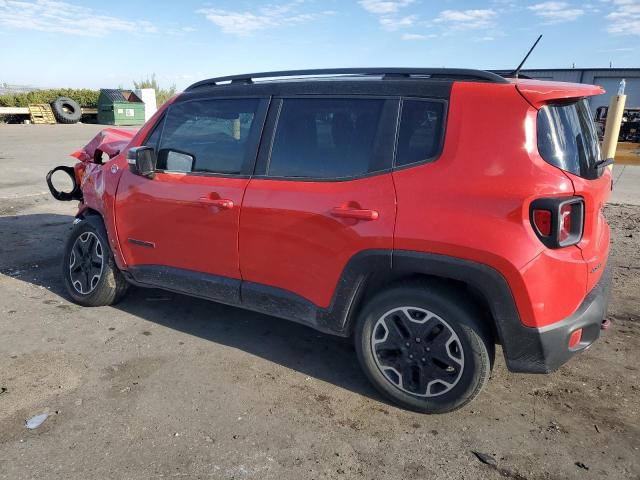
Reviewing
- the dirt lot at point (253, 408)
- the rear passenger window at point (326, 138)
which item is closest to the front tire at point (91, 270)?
the dirt lot at point (253, 408)

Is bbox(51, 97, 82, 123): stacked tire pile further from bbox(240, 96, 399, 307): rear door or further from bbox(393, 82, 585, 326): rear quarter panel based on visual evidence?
bbox(393, 82, 585, 326): rear quarter panel

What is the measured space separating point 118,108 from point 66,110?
371 cm

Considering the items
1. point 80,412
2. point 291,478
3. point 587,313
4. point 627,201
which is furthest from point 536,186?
point 627,201

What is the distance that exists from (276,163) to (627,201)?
26.6 ft

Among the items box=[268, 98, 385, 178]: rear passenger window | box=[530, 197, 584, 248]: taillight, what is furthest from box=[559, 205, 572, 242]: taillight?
box=[268, 98, 385, 178]: rear passenger window

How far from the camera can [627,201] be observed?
9.06 meters

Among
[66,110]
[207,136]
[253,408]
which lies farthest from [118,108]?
[253,408]

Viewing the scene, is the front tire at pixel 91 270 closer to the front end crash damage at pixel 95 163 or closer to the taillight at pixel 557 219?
the front end crash damage at pixel 95 163

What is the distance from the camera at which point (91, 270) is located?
14.1ft

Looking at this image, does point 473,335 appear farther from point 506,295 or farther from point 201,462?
point 201,462

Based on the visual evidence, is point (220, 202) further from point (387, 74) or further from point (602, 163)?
point (602, 163)

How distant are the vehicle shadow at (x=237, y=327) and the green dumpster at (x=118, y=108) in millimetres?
23525

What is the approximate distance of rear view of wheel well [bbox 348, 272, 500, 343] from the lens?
275 cm

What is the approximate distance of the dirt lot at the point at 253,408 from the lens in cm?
251
